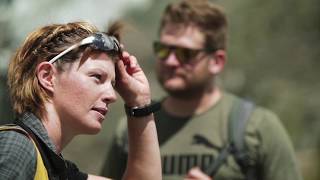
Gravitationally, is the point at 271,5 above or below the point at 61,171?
below

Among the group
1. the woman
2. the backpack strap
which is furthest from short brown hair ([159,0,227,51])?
the woman

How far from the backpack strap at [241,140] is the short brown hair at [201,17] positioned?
607 millimetres

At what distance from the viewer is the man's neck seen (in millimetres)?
5844

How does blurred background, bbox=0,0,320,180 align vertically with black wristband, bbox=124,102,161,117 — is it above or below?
below

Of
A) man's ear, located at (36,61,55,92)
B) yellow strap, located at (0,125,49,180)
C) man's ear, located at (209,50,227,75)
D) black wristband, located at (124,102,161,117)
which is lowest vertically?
man's ear, located at (209,50,227,75)

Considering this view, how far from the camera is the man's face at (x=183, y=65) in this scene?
19.2 feet

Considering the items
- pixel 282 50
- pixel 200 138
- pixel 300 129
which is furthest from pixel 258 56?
pixel 200 138

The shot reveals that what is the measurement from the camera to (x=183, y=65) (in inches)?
232

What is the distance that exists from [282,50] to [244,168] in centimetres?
711

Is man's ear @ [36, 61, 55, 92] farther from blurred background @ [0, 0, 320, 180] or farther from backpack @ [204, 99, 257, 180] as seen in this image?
blurred background @ [0, 0, 320, 180]

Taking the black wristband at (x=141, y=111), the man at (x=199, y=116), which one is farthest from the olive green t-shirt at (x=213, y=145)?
the black wristband at (x=141, y=111)

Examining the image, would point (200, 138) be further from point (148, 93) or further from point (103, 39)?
point (103, 39)

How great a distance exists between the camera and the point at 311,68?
12250 millimetres

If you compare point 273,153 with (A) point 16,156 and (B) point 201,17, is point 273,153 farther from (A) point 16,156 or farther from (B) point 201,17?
(A) point 16,156
